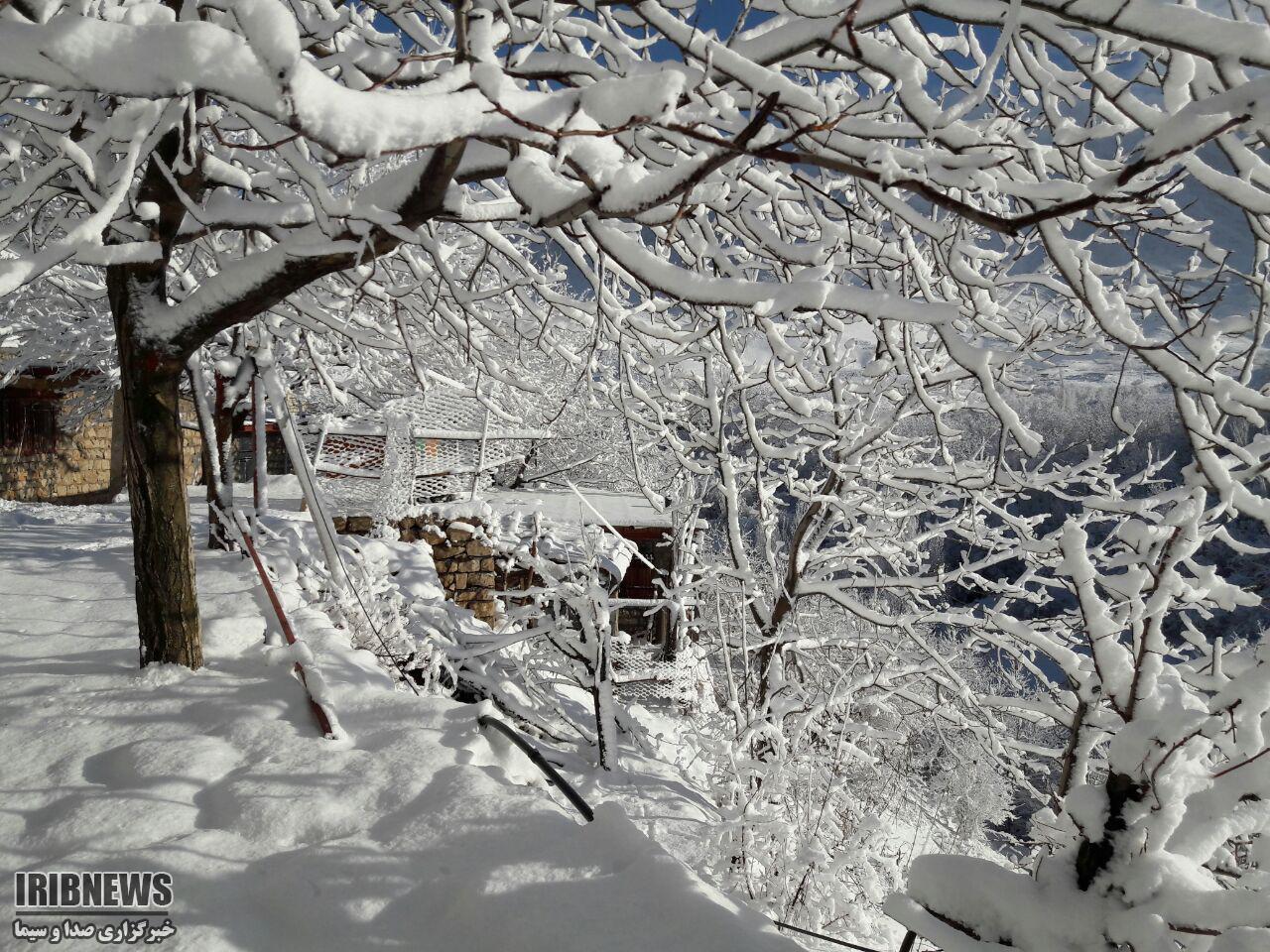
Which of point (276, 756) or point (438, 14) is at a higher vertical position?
point (438, 14)

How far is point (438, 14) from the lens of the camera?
3.73 m

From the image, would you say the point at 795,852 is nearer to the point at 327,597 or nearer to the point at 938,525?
the point at 327,597

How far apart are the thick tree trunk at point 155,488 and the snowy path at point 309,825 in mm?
213

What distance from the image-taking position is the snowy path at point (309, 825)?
76.5 inches

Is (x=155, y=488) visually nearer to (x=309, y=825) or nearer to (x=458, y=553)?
(x=309, y=825)

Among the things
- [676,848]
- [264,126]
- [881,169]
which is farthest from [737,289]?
[676,848]

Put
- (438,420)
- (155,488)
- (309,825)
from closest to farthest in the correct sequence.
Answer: (309,825)
(155,488)
(438,420)

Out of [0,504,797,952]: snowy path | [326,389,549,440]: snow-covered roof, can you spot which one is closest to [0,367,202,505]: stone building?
[326,389,549,440]: snow-covered roof

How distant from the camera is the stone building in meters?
13.8

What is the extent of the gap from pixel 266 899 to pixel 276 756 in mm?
809

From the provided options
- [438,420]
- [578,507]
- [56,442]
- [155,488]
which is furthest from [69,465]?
[155,488]

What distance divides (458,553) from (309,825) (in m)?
6.55

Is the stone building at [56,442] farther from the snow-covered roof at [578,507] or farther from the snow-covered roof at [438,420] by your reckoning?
the snow-covered roof at [578,507]

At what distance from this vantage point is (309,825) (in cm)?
237
